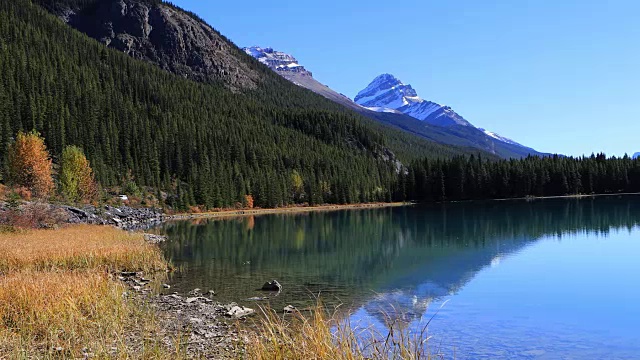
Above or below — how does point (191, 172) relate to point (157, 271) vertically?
above

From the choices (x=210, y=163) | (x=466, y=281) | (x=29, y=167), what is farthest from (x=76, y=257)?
(x=210, y=163)

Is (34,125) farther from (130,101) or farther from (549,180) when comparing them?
(549,180)

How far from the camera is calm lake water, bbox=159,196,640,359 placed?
64.0 feet

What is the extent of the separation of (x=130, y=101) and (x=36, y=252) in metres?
181

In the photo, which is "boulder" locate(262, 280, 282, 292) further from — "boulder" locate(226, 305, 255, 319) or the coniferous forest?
the coniferous forest

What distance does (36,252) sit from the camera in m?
28.9

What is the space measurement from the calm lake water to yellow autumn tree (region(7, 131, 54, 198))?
48.8 meters

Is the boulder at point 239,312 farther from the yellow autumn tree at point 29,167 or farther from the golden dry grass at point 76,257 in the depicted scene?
the yellow autumn tree at point 29,167

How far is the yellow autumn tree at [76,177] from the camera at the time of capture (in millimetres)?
98438

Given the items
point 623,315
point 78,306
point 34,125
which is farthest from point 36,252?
point 34,125

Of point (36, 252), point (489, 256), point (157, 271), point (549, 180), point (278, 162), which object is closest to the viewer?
point (36, 252)

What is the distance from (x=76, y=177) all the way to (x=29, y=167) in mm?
9217

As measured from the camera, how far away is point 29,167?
95.6 metres

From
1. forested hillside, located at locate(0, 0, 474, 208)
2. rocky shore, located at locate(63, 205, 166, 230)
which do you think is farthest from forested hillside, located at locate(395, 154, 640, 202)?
rocky shore, located at locate(63, 205, 166, 230)
